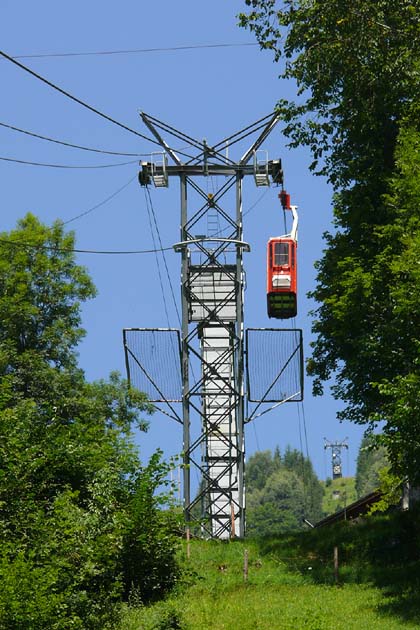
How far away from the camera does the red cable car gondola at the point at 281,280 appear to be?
161 feet

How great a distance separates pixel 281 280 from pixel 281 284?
0.14 m

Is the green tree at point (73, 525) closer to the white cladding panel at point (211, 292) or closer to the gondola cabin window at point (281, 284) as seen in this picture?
the white cladding panel at point (211, 292)

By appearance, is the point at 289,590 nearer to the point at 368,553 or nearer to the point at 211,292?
the point at 368,553

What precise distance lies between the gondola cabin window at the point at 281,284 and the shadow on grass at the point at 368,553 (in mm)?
8378

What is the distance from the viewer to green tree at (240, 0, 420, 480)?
4112cm

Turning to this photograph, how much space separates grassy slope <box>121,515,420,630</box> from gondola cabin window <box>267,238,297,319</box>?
864cm

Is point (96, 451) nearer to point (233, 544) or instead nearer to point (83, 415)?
point (233, 544)

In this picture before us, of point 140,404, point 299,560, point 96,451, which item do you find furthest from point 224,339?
point 96,451

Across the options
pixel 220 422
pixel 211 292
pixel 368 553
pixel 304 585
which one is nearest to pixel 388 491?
pixel 368 553

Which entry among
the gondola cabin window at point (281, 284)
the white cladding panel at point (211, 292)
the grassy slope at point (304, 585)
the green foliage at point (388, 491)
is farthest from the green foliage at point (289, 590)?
the gondola cabin window at point (281, 284)

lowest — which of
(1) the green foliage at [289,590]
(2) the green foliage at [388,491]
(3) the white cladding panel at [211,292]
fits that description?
(1) the green foliage at [289,590]

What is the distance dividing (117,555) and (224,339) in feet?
55.4

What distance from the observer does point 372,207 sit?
44.4 meters

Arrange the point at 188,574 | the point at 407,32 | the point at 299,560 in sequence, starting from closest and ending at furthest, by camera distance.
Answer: the point at 188,574 → the point at 299,560 → the point at 407,32
